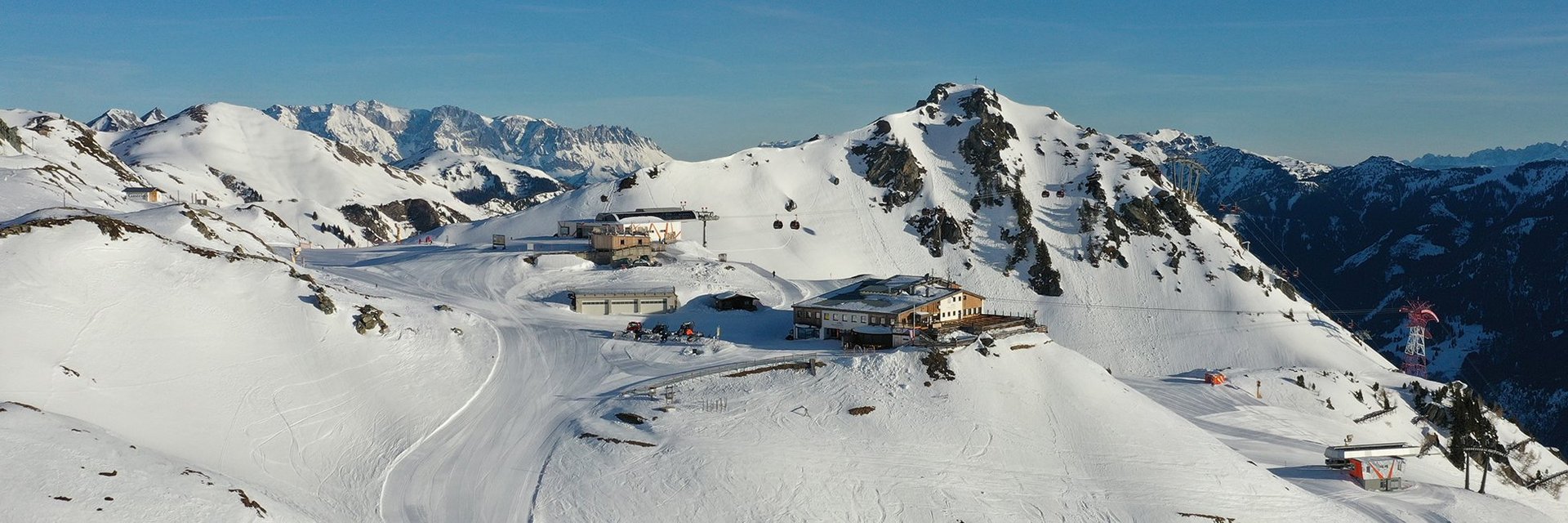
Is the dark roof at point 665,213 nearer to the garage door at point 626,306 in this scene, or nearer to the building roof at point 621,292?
the building roof at point 621,292

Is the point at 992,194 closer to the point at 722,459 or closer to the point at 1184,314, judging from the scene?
the point at 1184,314

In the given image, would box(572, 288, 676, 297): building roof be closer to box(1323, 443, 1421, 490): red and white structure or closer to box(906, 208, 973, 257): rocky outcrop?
box(1323, 443, 1421, 490): red and white structure

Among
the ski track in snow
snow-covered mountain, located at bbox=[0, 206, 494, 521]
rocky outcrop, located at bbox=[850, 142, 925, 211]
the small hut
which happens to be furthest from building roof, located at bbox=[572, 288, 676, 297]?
rocky outcrop, located at bbox=[850, 142, 925, 211]

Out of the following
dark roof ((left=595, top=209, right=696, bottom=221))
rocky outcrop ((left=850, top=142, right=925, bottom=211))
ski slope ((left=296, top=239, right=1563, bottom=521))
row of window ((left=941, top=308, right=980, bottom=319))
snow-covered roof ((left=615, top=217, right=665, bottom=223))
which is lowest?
ski slope ((left=296, top=239, right=1563, bottom=521))

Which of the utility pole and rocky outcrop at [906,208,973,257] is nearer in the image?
the utility pole

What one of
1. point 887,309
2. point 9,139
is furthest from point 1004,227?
point 9,139

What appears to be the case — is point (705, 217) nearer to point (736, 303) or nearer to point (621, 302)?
point (736, 303)

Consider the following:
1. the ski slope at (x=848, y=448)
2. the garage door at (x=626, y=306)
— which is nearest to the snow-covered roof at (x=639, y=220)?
the garage door at (x=626, y=306)
